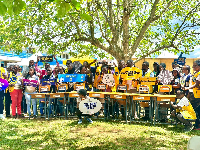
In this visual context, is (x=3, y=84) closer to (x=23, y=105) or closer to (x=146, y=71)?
(x=23, y=105)

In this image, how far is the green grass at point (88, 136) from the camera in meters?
5.98

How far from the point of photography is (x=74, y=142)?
619 centimetres

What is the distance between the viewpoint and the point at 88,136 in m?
6.73

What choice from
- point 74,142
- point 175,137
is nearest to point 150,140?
point 175,137

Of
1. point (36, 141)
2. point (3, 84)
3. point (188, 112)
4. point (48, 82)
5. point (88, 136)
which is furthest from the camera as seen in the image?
point (48, 82)

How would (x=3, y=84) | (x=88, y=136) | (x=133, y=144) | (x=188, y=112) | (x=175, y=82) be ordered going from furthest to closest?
(x=3, y=84) → (x=175, y=82) → (x=188, y=112) → (x=88, y=136) → (x=133, y=144)

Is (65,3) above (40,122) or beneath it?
above

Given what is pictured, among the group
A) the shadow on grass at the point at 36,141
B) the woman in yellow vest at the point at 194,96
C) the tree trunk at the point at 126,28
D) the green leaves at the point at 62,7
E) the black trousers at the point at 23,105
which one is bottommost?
the shadow on grass at the point at 36,141

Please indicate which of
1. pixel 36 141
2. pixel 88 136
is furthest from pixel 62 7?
pixel 88 136

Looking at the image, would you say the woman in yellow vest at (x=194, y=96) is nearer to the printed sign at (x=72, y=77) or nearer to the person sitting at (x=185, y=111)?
the person sitting at (x=185, y=111)

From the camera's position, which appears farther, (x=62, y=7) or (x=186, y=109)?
(x=186, y=109)

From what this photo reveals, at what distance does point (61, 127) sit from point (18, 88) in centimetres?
276

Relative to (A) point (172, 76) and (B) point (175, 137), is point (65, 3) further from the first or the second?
(A) point (172, 76)

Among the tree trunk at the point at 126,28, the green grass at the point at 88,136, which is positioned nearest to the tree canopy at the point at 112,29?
the tree trunk at the point at 126,28
